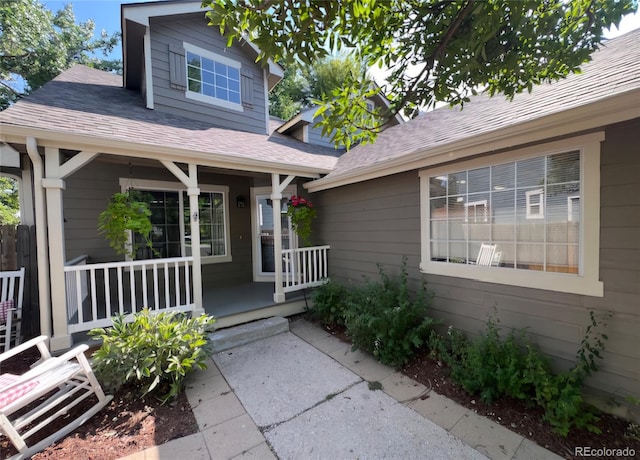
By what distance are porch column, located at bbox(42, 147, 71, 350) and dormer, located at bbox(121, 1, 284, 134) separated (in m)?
2.81

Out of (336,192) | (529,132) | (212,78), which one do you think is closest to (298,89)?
(212,78)

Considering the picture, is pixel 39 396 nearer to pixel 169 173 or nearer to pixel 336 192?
pixel 169 173

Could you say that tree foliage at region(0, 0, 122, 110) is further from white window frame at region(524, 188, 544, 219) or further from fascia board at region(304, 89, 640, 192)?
white window frame at region(524, 188, 544, 219)

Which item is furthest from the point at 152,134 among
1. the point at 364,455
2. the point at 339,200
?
the point at 364,455

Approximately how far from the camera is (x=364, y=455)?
202 cm

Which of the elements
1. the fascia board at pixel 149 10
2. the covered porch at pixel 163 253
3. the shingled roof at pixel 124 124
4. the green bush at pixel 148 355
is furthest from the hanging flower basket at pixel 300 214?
the fascia board at pixel 149 10

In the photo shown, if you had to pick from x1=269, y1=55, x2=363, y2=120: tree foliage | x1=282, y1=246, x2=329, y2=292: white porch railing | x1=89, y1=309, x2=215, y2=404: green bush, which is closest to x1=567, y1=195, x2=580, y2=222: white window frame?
x1=282, y1=246, x2=329, y2=292: white porch railing

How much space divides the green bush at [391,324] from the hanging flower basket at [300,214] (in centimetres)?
189

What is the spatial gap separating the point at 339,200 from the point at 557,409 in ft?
12.8

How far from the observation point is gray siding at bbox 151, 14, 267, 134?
5.28 m

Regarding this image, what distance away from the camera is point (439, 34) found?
1.77m

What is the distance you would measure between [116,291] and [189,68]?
4587mm

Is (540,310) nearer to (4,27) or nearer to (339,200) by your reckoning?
(339,200)

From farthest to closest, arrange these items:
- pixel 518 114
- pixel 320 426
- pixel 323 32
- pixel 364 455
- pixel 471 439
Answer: pixel 518 114 → pixel 320 426 → pixel 471 439 → pixel 364 455 → pixel 323 32
